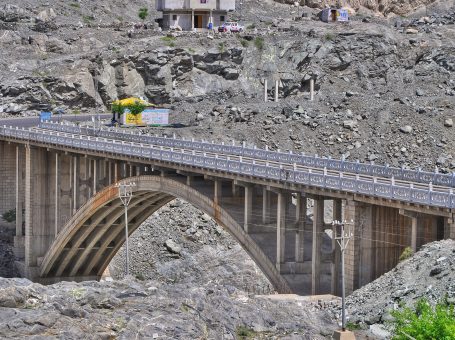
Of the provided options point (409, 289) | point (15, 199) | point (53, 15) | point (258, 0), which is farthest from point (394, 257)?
point (258, 0)

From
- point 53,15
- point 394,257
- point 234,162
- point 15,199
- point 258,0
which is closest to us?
point 394,257

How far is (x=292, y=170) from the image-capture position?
63688mm

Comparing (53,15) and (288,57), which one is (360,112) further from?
(53,15)

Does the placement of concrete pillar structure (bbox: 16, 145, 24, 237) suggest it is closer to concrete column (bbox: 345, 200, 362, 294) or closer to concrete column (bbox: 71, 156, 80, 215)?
concrete column (bbox: 71, 156, 80, 215)

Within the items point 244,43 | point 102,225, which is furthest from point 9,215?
point 244,43

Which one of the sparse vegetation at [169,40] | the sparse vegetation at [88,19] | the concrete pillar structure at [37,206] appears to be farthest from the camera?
the sparse vegetation at [88,19]

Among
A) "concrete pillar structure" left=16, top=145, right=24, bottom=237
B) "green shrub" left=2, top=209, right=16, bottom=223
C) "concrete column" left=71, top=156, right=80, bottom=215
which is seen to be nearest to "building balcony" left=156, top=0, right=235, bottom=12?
"green shrub" left=2, top=209, right=16, bottom=223

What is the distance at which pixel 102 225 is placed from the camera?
9706cm

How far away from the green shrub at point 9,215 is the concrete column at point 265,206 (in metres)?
47.6

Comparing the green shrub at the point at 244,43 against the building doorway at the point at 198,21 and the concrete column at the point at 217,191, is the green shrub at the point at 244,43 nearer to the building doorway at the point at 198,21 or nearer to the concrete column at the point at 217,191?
the building doorway at the point at 198,21

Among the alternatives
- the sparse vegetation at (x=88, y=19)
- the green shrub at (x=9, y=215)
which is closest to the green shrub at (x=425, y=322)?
the green shrub at (x=9, y=215)

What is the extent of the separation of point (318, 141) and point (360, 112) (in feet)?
25.4

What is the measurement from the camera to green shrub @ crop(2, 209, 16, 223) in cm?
11181

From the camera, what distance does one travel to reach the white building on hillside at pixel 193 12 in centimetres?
16050
